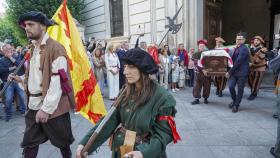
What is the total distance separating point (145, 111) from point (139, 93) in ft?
0.59

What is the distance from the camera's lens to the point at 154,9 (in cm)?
1341

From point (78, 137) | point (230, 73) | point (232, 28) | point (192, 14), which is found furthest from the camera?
point (232, 28)

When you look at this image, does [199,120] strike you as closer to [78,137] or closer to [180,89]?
[78,137]

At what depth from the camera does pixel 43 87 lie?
3.02 meters

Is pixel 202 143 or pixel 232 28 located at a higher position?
pixel 232 28

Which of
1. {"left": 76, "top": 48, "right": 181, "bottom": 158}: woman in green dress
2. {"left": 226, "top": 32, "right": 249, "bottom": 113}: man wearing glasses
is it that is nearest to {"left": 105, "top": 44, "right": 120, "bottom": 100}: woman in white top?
{"left": 226, "top": 32, "right": 249, "bottom": 113}: man wearing glasses

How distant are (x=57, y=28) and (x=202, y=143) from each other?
3.13 metres

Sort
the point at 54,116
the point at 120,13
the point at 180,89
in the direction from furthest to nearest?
the point at 120,13 → the point at 180,89 → the point at 54,116

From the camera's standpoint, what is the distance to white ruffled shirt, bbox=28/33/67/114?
299 centimetres

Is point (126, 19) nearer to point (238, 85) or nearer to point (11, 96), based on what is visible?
point (11, 96)

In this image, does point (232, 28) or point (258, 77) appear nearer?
point (258, 77)

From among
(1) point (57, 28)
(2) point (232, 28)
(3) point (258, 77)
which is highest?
(2) point (232, 28)

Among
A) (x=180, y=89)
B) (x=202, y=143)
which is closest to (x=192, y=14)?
(x=180, y=89)

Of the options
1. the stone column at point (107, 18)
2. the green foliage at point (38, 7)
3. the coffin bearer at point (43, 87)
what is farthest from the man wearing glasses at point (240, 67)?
the green foliage at point (38, 7)
